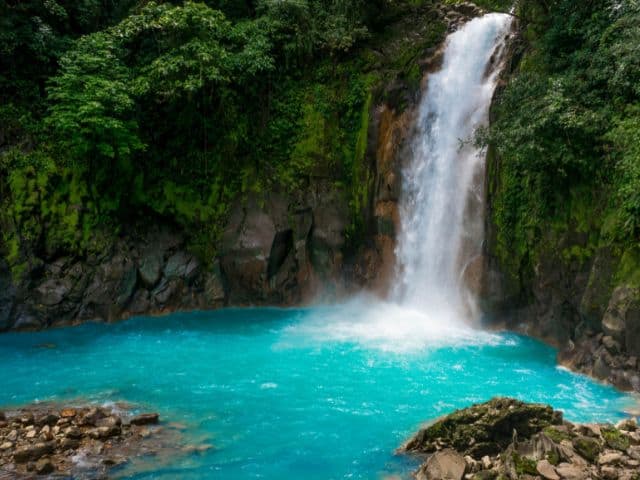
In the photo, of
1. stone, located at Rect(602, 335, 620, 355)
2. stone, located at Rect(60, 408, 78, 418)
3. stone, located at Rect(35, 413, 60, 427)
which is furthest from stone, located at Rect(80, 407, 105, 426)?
stone, located at Rect(602, 335, 620, 355)

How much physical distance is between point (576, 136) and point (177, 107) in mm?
11486

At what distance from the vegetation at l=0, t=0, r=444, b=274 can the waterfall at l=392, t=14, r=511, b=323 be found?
1.45 meters

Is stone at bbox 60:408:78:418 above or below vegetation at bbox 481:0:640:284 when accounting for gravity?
below

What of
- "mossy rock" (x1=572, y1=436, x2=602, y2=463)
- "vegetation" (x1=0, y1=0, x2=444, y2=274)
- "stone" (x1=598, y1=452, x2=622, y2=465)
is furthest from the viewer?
"vegetation" (x1=0, y1=0, x2=444, y2=274)

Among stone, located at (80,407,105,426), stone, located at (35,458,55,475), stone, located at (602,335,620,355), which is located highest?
stone, located at (602,335,620,355)

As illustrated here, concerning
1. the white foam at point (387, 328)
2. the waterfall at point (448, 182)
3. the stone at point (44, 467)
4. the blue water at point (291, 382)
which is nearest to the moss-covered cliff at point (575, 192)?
the blue water at point (291, 382)

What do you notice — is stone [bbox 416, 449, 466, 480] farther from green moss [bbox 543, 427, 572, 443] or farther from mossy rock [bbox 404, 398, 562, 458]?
green moss [bbox 543, 427, 572, 443]

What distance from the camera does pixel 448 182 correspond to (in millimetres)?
15391

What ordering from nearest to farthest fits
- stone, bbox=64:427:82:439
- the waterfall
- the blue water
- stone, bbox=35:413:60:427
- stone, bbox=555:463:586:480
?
stone, bbox=555:463:586:480 → the blue water → stone, bbox=64:427:82:439 → stone, bbox=35:413:60:427 → the waterfall

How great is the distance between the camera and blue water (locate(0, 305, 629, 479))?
25.7 feet

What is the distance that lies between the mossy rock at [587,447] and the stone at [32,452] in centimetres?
690

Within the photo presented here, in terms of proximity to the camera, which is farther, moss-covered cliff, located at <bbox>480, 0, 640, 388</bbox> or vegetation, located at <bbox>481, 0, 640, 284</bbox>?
vegetation, located at <bbox>481, 0, 640, 284</bbox>

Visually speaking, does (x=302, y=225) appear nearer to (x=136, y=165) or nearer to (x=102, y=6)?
(x=136, y=165)

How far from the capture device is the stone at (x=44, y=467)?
6.98m
